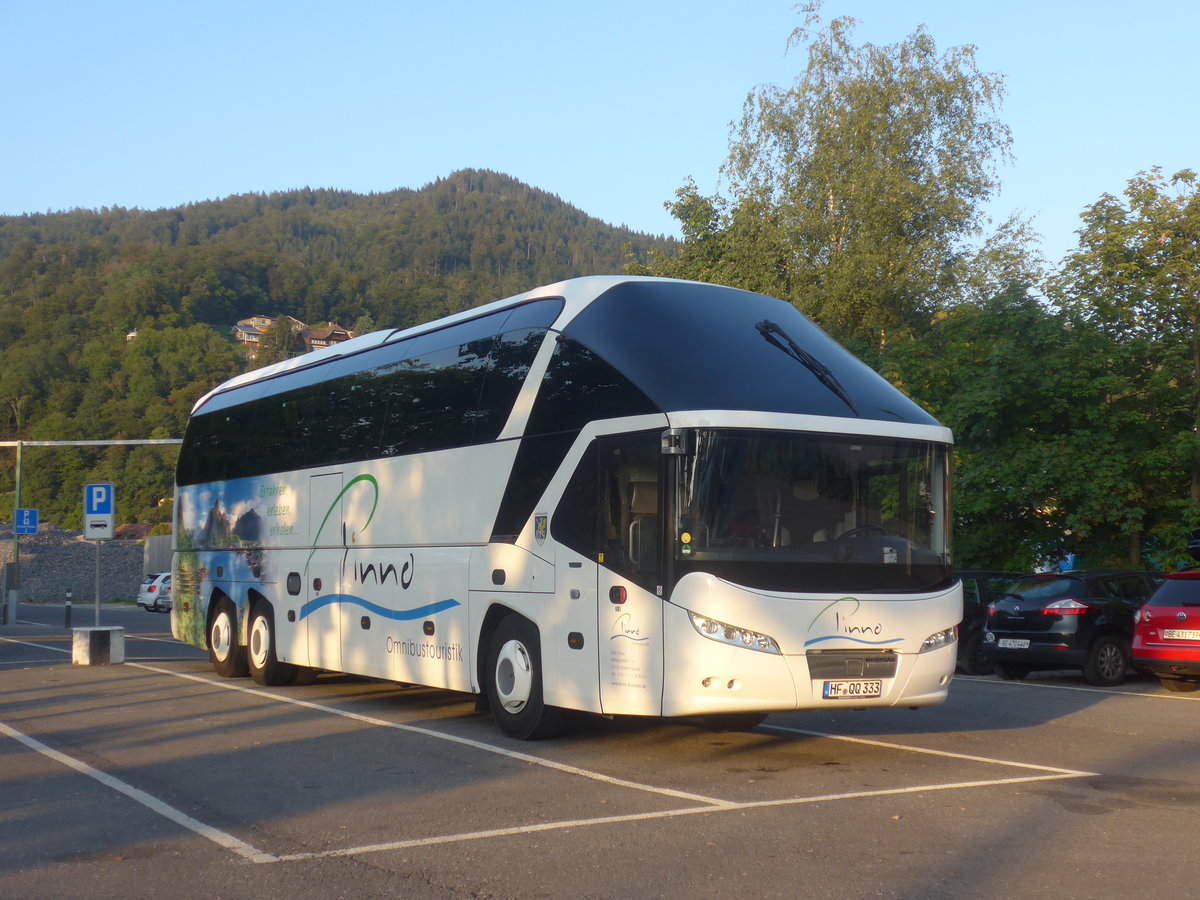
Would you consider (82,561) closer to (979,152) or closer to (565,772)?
(979,152)

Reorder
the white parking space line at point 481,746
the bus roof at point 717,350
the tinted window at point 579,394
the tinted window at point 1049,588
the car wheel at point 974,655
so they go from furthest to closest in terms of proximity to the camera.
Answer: the car wheel at point 974,655
the tinted window at point 1049,588
the tinted window at point 579,394
the bus roof at point 717,350
the white parking space line at point 481,746

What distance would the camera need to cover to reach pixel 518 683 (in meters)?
11.1

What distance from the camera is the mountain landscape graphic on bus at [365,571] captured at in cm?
1295

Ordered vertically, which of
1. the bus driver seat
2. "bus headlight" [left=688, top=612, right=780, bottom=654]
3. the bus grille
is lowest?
the bus grille

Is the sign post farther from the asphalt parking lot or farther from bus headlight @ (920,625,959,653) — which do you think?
bus headlight @ (920,625,959,653)

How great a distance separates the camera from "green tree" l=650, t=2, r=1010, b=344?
36625mm

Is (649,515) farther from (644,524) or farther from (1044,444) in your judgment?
(1044,444)

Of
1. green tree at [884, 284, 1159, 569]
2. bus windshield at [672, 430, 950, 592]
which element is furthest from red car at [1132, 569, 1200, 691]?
bus windshield at [672, 430, 950, 592]

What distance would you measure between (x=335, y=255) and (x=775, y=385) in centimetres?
17073

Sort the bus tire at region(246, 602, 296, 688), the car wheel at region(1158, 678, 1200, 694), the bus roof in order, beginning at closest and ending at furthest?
the bus roof < the bus tire at region(246, 602, 296, 688) < the car wheel at region(1158, 678, 1200, 694)

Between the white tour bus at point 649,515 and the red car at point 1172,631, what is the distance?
21.9 feet

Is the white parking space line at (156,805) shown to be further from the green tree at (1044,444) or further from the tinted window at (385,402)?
the green tree at (1044,444)

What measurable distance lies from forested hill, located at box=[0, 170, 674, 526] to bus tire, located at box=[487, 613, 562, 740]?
40.8 metres

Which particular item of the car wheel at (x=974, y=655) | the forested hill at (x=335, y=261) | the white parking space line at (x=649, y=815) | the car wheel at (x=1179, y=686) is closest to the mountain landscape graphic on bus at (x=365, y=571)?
the white parking space line at (x=649, y=815)
